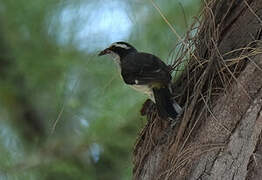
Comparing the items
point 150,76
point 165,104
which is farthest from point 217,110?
point 150,76

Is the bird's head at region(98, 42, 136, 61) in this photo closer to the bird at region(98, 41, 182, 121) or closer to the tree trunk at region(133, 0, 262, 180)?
the bird at region(98, 41, 182, 121)

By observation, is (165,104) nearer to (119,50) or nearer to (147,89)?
(147,89)

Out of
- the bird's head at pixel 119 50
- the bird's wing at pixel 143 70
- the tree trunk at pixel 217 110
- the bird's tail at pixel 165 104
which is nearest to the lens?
the tree trunk at pixel 217 110

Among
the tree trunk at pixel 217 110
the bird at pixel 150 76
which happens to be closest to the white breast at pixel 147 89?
the bird at pixel 150 76

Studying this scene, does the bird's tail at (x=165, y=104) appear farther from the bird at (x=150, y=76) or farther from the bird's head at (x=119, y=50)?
the bird's head at (x=119, y=50)

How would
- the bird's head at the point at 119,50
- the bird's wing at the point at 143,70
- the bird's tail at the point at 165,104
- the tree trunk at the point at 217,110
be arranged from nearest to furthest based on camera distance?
the tree trunk at the point at 217,110, the bird's tail at the point at 165,104, the bird's wing at the point at 143,70, the bird's head at the point at 119,50

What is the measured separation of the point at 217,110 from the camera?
1.78m

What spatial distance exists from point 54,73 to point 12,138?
45 cm

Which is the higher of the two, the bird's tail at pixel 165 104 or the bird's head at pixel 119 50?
the bird's head at pixel 119 50

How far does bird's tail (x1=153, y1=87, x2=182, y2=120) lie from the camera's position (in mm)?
1905

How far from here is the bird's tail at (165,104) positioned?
6.25 feet

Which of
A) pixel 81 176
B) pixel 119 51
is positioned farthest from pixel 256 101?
pixel 81 176

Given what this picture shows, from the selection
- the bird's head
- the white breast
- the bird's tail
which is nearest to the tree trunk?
the bird's tail

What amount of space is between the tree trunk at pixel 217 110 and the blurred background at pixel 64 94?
828mm
